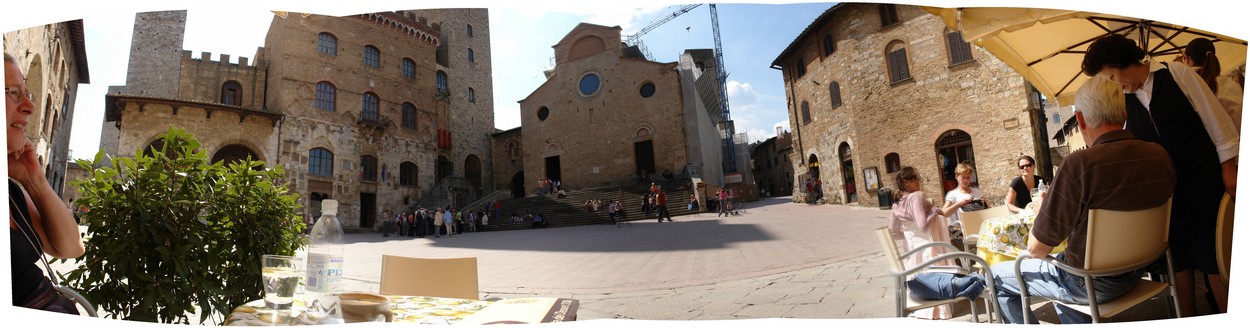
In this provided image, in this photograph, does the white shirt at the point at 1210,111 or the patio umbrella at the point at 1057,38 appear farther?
the patio umbrella at the point at 1057,38

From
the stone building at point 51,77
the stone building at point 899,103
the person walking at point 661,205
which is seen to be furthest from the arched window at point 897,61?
the stone building at point 51,77

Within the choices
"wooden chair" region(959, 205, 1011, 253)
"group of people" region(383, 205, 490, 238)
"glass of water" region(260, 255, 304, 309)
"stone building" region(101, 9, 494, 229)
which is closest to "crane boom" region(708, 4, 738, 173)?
"wooden chair" region(959, 205, 1011, 253)

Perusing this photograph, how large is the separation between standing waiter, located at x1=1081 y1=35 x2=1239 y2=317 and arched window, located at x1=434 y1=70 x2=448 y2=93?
3.95m

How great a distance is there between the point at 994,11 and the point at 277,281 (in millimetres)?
2414

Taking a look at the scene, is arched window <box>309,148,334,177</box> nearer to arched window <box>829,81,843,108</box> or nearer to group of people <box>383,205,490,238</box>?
group of people <box>383,205,490,238</box>

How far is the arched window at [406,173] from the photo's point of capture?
3.23 metres

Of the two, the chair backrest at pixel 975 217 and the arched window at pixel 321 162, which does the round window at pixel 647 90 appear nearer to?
the chair backrest at pixel 975 217

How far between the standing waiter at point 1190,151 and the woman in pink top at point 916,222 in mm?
634

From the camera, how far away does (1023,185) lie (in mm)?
2098

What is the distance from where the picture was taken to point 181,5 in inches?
68.9

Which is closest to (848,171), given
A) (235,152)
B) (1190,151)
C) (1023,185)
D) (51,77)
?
(1023,185)

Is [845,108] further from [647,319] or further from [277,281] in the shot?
[277,281]

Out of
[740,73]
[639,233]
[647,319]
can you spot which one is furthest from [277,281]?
[740,73]

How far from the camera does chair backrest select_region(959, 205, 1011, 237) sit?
2.21m
